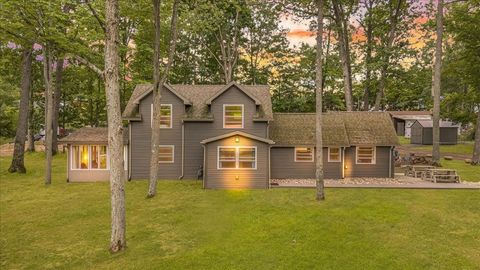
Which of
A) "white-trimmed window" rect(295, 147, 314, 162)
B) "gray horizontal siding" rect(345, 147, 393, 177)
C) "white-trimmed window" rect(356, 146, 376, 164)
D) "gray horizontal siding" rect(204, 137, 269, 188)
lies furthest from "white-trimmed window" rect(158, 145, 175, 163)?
"white-trimmed window" rect(356, 146, 376, 164)

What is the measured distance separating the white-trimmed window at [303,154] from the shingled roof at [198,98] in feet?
11.7

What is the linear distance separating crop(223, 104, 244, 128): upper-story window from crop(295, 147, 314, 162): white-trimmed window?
16.4ft

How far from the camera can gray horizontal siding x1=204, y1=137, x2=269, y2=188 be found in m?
21.6

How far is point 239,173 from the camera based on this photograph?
21.8 m

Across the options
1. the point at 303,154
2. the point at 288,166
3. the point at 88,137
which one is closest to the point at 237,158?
the point at 288,166

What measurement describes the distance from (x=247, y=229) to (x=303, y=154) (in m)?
13.2

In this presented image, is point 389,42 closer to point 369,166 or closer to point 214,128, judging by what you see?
point 369,166

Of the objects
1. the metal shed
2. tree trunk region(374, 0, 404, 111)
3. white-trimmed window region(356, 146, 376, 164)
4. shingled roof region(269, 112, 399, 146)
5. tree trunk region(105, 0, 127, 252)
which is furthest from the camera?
the metal shed

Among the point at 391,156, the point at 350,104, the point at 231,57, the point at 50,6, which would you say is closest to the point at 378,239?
the point at 391,156

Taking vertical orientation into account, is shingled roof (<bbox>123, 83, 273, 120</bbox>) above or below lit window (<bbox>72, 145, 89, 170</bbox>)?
above

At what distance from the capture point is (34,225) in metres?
14.0

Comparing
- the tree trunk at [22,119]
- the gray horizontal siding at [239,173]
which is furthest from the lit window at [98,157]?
the gray horizontal siding at [239,173]

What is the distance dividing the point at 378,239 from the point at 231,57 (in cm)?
3423

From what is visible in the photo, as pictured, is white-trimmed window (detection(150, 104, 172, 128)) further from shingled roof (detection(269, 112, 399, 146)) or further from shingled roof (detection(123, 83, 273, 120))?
shingled roof (detection(269, 112, 399, 146))
